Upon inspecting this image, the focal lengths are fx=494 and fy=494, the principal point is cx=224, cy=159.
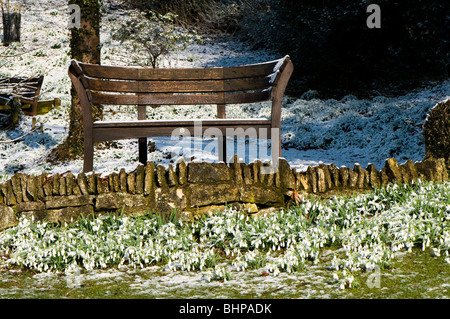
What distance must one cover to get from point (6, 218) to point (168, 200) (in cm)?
124

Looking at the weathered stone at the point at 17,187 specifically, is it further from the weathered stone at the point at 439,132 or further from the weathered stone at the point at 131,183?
the weathered stone at the point at 439,132

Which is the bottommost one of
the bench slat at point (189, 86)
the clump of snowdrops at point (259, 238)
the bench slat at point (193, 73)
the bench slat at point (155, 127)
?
the clump of snowdrops at point (259, 238)

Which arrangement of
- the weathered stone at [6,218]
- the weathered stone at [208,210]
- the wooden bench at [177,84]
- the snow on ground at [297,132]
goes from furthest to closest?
1. the snow on ground at [297,132]
2. the wooden bench at [177,84]
3. the weathered stone at [208,210]
4. the weathered stone at [6,218]

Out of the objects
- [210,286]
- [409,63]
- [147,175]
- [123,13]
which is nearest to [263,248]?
[210,286]

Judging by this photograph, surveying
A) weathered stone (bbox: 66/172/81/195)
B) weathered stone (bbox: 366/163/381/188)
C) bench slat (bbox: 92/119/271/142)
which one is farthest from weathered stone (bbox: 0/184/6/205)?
weathered stone (bbox: 366/163/381/188)

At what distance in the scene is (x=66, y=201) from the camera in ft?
12.5

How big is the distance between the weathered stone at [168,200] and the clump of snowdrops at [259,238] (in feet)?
0.32

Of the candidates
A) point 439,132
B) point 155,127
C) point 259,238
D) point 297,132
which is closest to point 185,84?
point 155,127

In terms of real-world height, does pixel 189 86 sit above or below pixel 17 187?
above

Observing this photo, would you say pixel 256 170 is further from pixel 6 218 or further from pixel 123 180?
pixel 6 218

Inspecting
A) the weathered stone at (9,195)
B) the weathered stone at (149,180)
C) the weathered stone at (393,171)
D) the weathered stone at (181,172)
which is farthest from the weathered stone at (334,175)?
the weathered stone at (9,195)

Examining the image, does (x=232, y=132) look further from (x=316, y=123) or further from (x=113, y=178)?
(x=316, y=123)

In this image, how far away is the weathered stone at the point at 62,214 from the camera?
3820mm

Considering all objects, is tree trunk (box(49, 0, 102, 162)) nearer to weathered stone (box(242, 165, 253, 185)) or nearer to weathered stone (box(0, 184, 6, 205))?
weathered stone (box(0, 184, 6, 205))
